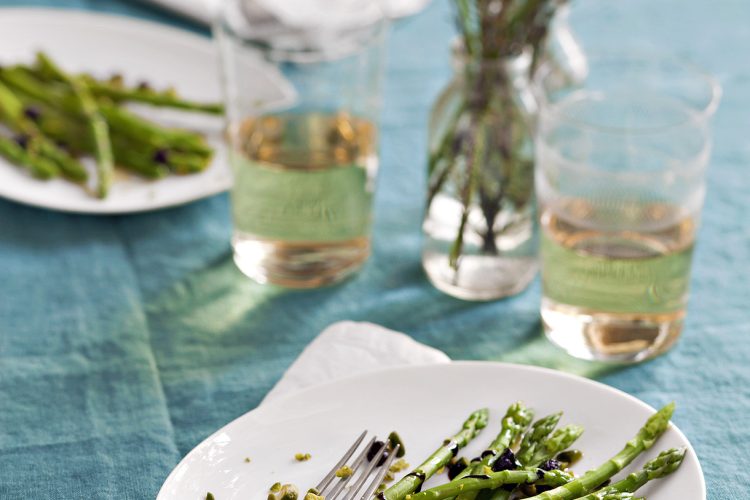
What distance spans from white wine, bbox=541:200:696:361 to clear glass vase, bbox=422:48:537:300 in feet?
0.33

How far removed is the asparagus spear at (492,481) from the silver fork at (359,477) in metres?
0.05

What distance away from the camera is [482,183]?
4.38 feet

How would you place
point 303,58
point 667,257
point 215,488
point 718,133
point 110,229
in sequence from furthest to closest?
point 718,133 → point 110,229 → point 303,58 → point 667,257 → point 215,488

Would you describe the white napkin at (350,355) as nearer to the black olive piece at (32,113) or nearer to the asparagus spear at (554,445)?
the asparagus spear at (554,445)

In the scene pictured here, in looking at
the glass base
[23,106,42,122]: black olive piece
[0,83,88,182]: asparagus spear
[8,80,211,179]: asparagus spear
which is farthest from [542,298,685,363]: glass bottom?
[23,106,42,122]: black olive piece

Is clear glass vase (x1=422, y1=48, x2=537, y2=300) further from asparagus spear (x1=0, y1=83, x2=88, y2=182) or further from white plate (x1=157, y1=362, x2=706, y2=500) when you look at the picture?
asparagus spear (x1=0, y1=83, x2=88, y2=182)

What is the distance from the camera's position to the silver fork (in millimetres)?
980

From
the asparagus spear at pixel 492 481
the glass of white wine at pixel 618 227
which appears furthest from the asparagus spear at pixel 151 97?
the asparagus spear at pixel 492 481

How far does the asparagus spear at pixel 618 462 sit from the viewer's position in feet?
3.14

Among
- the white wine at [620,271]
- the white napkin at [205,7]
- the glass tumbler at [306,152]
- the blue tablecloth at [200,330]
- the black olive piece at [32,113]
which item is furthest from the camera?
the white napkin at [205,7]

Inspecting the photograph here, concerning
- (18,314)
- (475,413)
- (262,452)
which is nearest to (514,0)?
(475,413)

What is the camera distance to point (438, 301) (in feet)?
4.51

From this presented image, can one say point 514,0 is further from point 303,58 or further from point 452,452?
point 452,452

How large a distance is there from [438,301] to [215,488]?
1.55 feet
